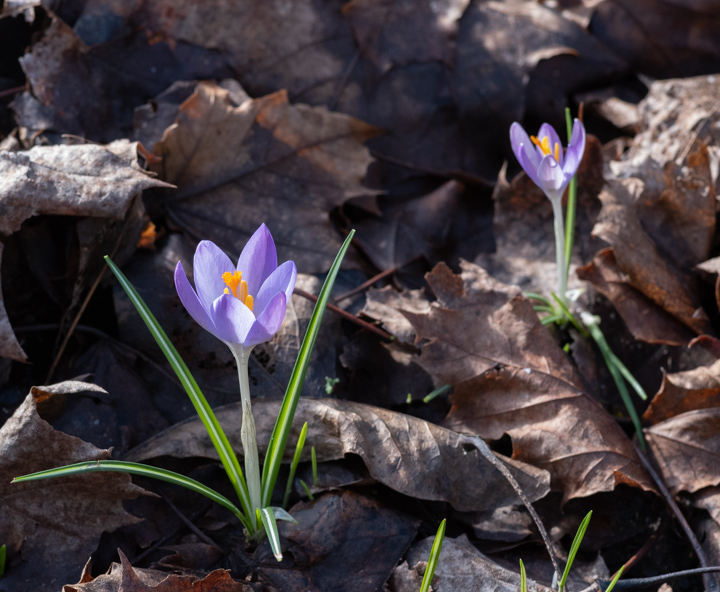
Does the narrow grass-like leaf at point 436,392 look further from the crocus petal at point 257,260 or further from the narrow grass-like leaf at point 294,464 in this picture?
the crocus petal at point 257,260

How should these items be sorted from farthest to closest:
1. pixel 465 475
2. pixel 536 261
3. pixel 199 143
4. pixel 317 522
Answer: pixel 536 261 < pixel 199 143 < pixel 465 475 < pixel 317 522

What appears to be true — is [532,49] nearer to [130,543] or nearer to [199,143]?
[199,143]

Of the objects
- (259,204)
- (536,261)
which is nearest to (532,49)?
(536,261)

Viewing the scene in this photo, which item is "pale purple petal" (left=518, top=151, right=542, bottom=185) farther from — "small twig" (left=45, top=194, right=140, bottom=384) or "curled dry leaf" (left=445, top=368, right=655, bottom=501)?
"small twig" (left=45, top=194, right=140, bottom=384)

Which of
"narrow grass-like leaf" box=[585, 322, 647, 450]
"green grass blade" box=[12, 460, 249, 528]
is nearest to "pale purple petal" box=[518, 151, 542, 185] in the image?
"narrow grass-like leaf" box=[585, 322, 647, 450]

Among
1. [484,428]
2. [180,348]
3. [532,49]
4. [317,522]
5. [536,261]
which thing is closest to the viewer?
[317,522]

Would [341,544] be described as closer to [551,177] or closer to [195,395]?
[195,395]
